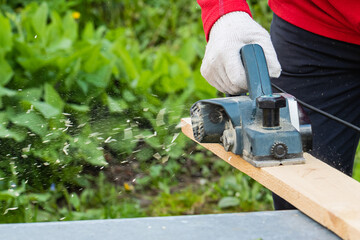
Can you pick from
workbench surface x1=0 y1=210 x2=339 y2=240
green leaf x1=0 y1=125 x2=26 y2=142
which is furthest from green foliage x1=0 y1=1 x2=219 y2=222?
workbench surface x1=0 y1=210 x2=339 y2=240

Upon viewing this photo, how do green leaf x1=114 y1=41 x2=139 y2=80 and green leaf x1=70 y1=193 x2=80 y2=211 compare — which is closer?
green leaf x1=70 y1=193 x2=80 y2=211

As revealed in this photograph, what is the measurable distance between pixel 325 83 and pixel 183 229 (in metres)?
0.94

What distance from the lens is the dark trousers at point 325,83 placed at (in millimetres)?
1808

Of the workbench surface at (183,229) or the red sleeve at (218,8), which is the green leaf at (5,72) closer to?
the red sleeve at (218,8)

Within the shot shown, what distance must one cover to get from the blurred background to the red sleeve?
0.95 metres

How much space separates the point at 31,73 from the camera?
2.94 meters

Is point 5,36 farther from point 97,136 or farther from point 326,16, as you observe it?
point 326,16

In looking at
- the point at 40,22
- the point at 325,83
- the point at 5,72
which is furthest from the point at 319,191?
the point at 40,22

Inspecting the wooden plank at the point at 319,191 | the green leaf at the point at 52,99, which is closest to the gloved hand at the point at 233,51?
the wooden plank at the point at 319,191

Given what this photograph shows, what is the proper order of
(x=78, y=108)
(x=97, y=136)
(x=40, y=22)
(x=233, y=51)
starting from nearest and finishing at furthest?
(x=233, y=51)
(x=97, y=136)
(x=78, y=108)
(x=40, y=22)

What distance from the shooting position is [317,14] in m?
1.75

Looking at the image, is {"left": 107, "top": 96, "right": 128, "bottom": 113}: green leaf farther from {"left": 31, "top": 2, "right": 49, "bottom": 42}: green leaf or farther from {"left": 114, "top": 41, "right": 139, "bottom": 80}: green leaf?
{"left": 31, "top": 2, "right": 49, "bottom": 42}: green leaf

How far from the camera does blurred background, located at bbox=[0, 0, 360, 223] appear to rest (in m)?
2.42

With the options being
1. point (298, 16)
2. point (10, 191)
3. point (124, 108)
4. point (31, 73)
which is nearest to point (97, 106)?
point (124, 108)
